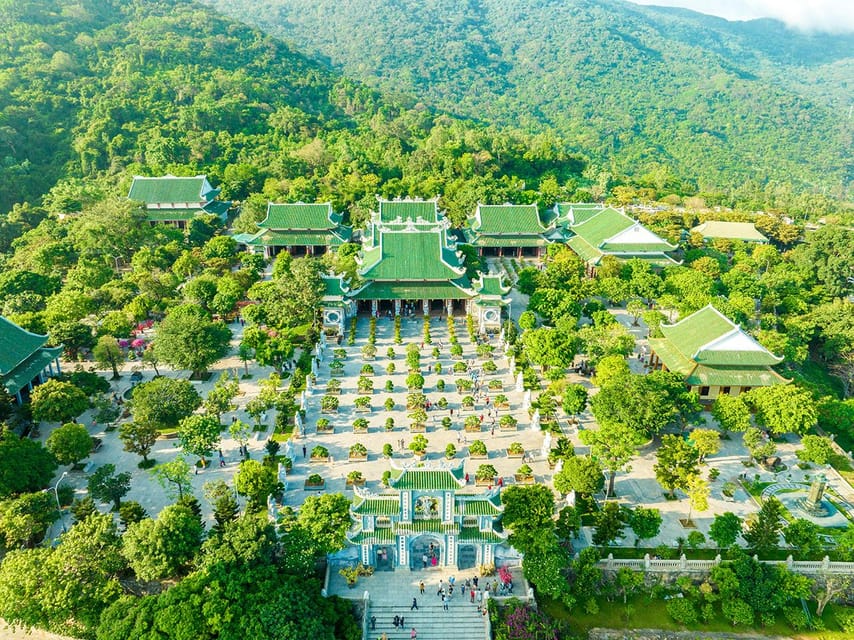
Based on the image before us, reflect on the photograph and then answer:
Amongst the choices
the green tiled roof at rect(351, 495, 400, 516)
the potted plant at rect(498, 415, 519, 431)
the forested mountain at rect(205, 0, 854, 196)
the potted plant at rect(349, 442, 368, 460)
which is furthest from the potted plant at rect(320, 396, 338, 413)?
the forested mountain at rect(205, 0, 854, 196)

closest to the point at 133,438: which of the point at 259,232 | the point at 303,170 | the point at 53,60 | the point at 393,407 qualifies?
the point at 393,407

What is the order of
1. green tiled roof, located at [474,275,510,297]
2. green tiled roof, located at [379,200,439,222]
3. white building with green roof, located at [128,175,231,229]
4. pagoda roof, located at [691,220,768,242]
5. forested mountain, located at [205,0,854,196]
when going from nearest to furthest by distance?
green tiled roof, located at [474,275,510,297], green tiled roof, located at [379,200,439,222], pagoda roof, located at [691,220,768,242], white building with green roof, located at [128,175,231,229], forested mountain, located at [205,0,854,196]

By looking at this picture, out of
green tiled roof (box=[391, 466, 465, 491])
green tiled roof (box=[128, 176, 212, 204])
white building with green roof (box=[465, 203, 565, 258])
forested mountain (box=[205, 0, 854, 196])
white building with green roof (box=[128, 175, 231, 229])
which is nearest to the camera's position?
green tiled roof (box=[391, 466, 465, 491])

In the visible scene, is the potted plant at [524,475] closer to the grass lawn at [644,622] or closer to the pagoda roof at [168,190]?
the grass lawn at [644,622]

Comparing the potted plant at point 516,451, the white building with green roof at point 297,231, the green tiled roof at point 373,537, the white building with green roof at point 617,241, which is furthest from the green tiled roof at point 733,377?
the white building with green roof at point 297,231

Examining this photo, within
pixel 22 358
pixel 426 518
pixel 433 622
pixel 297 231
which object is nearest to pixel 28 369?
pixel 22 358

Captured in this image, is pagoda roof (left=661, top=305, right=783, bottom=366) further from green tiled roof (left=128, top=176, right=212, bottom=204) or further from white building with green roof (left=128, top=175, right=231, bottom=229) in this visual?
green tiled roof (left=128, top=176, right=212, bottom=204)

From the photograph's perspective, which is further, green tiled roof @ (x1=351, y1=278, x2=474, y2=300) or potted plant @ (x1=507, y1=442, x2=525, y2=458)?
green tiled roof @ (x1=351, y1=278, x2=474, y2=300)
